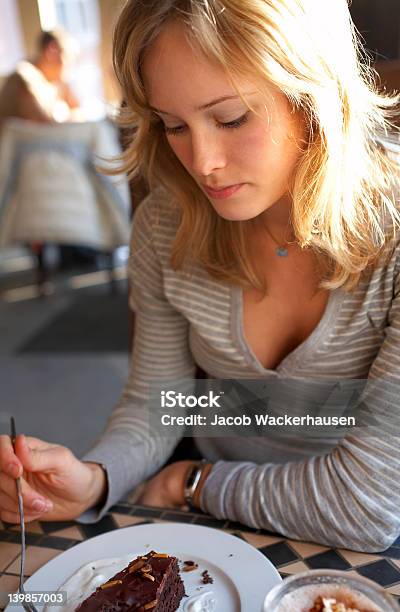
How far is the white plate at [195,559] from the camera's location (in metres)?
0.72

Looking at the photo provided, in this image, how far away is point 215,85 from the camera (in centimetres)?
83

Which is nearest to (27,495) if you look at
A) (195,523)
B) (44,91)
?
(195,523)

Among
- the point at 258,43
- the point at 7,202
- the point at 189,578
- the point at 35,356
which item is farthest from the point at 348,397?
the point at 7,202

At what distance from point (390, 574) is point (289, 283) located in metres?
0.47

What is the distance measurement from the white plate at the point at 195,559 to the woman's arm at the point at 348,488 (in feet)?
0.28

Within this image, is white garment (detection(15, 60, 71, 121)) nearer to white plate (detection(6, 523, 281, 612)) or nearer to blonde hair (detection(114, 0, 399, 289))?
blonde hair (detection(114, 0, 399, 289))

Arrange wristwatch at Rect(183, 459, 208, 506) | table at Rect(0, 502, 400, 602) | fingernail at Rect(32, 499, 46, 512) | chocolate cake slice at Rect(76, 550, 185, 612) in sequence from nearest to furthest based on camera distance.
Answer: chocolate cake slice at Rect(76, 550, 185, 612)
table at Rect(0, 502, 400, 602)
fingernail at Rect(32, 499, 46, 512)
wristwatch at Rect(183, 459, 208, 506)

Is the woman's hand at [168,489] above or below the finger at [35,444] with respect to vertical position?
below

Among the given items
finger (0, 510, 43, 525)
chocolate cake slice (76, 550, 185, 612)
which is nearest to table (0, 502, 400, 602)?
finger (0, 510, 43, 525)

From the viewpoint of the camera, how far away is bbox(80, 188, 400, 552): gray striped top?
87cm

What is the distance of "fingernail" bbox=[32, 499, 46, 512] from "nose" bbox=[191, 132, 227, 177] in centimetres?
47

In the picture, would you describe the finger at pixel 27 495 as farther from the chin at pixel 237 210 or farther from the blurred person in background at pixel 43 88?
the blurred person in background at pixel 43 88

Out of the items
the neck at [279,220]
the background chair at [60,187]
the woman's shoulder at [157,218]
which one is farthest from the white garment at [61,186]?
the neck at [279,220]

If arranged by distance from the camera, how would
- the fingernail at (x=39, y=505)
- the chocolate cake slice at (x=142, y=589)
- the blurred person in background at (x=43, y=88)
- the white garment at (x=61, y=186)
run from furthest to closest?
the blurred person in background at (x=43, y=88) < the white garment at (x=61, y=186) < the fingernail at (x=39, y=505) < the chocolate cake slice at (x=142, y=589)
